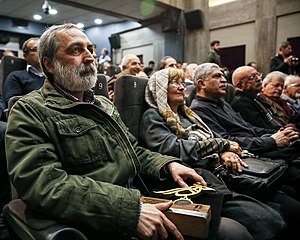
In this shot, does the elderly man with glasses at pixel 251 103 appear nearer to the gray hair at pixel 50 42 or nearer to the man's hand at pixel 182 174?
the man's hand at pixel 182 174

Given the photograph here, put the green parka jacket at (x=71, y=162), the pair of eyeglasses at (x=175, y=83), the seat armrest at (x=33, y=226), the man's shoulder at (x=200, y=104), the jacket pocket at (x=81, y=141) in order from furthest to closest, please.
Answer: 1. the man's shoulder at (x=200, y=104)
2. the pair of eyeglasses at (x=175, y=83)
3. the jacket pocket at (x=81, y=141)
4. the green parka jacket at (x=71, y=162)
5. the seat armrest at (x=33, y=226)

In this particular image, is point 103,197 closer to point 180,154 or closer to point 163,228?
point 163,228

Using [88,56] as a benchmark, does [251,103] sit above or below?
below

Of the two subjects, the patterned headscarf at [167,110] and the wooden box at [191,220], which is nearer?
the wooden box at [191,220]

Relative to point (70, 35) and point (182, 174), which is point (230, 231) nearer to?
point (182, 174)

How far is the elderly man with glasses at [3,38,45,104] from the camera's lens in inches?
88.9

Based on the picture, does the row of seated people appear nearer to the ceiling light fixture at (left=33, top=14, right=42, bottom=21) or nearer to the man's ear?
the man's ear

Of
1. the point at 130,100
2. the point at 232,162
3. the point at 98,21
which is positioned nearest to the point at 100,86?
the point at 130,100

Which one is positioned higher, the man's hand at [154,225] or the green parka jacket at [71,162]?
the green parka jacket at [71,162]

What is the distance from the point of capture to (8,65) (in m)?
2.50

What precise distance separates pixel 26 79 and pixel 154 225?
1.95 metres

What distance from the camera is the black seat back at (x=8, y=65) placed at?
245cm

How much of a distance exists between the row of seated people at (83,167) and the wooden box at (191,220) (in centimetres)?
4

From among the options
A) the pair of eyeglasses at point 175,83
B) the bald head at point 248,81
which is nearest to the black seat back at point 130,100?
the pair of eyeglasses at point 175,83
